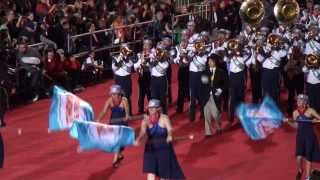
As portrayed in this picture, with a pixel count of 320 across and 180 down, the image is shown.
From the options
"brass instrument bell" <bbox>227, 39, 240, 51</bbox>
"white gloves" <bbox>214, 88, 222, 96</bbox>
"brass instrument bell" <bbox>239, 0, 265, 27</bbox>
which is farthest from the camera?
"brass instrument bell" <bbox>239, 0, 265, 27</bbox>

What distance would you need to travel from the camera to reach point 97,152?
15031 mm

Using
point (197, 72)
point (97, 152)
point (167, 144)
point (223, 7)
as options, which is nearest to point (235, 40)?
point (197, 72)

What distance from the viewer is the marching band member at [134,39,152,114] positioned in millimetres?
17062

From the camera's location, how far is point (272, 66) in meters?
16.8

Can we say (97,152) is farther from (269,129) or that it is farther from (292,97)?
(292,97)

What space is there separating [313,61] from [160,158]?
17.8 feet

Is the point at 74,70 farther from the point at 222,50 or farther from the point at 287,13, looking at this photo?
the point at 287,13

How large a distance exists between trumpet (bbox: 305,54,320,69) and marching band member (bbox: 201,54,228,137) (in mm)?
1865

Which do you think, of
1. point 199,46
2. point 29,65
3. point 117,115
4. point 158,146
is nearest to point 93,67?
point 29,65

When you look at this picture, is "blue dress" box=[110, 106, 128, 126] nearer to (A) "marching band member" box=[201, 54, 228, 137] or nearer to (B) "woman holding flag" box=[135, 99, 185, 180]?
(B) "woman holding flag" box=[135, 99, 185, 180]

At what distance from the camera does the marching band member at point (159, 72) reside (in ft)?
54.9

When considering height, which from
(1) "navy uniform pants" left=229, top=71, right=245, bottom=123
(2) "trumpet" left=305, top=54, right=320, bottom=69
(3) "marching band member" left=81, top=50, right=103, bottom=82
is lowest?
(3) "marching band member" left=81, top=50, right=103, bottom=82

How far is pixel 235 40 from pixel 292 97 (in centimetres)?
199

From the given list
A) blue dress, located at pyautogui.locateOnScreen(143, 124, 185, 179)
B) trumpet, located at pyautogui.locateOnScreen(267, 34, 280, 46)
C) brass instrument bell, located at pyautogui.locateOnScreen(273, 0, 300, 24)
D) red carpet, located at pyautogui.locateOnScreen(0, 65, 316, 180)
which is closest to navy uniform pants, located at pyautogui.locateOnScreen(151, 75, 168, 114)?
red carpet, located at pyautogui.locateOnScreen(0, 65, 316, 180)
